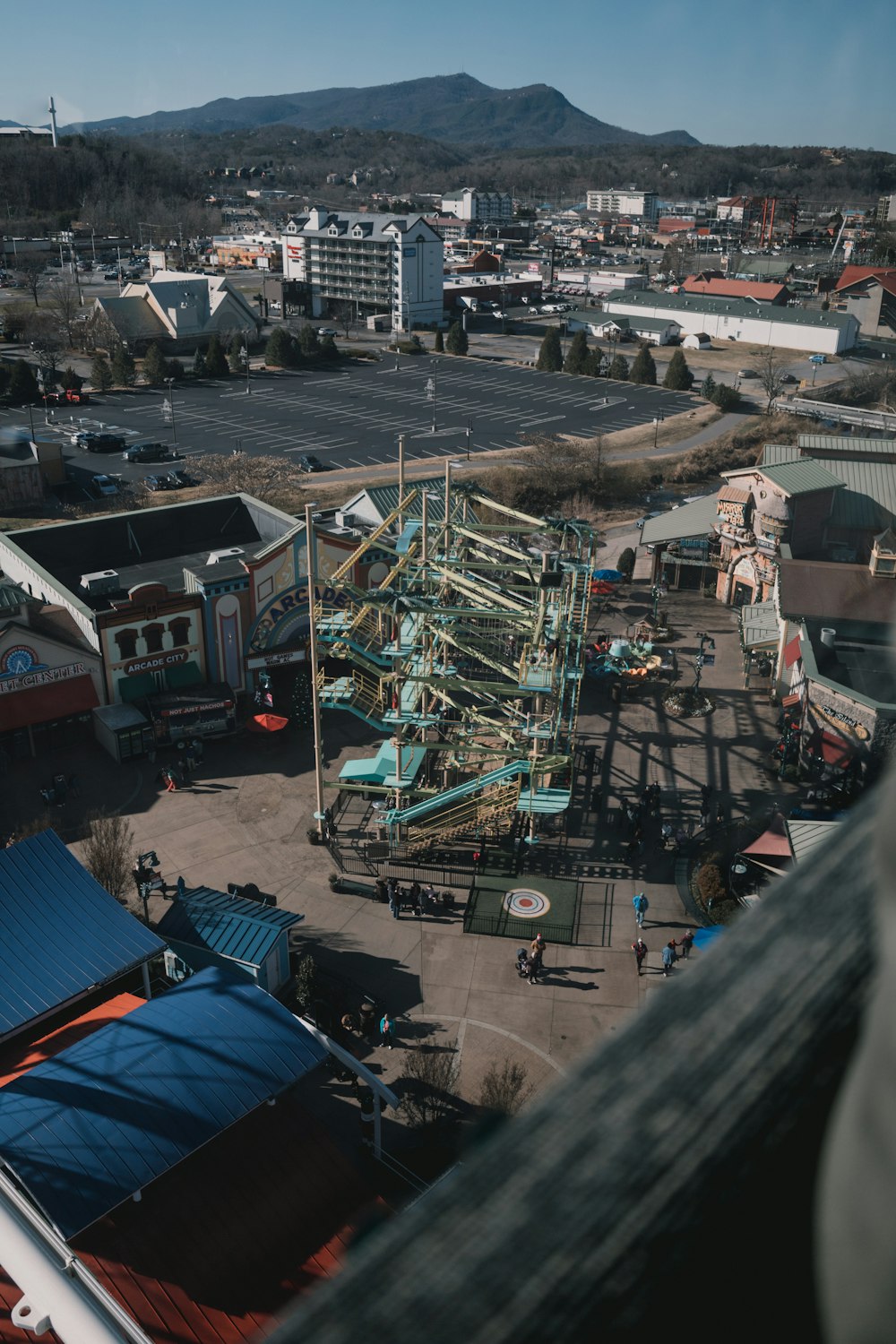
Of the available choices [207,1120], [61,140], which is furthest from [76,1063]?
[61,140]

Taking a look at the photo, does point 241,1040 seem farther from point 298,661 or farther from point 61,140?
point 61,140

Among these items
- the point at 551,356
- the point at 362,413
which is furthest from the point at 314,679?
the point at 551,356

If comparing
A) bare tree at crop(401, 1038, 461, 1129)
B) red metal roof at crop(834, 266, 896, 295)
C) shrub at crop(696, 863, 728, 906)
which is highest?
red metal roof at crop(834, 266, 896, 295)

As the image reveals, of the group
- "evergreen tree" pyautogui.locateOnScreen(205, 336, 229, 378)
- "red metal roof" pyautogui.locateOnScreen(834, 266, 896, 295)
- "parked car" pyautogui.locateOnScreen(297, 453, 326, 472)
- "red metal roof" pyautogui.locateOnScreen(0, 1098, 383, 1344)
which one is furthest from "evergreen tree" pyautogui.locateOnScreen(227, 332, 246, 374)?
"red metal roof" pyautogui.locateOnScreen(0, 1098, 383, 1344)

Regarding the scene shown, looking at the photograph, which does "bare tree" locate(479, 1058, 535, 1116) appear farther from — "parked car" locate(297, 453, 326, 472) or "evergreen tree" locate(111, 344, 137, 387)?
"evergreen tree" locate(111, 344, 137, 387)

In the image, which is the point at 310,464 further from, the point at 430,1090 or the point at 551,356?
the point at 430,1090

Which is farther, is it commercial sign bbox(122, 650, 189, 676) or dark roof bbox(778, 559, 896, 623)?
dark roof bbox(778, 559, 896, 623)
